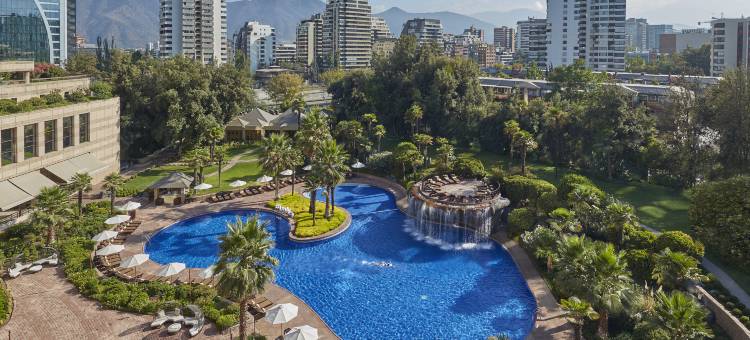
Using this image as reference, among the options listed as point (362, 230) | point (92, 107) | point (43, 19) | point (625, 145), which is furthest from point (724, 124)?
point (43, 19)

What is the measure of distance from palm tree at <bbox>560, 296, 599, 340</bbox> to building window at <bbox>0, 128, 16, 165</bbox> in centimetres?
3795

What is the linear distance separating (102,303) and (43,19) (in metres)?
117

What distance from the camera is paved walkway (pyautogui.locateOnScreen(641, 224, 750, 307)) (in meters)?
24.8

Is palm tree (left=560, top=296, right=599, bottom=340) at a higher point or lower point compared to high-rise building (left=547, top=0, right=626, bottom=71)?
lower

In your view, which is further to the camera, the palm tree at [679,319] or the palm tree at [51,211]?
the palm tree at [51,211]

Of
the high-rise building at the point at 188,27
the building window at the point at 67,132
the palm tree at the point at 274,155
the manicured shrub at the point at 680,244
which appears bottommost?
the manicured shrub at the point at 680,244

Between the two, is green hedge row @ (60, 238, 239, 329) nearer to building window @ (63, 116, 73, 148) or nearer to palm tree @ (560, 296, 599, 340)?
palm tree @ (560, 296, 599, 340)

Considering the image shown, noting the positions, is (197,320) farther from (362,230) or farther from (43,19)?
(43,19)

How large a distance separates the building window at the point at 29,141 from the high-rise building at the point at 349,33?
471 feet

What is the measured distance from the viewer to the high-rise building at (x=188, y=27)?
162250 mm

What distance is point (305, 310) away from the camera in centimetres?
2558

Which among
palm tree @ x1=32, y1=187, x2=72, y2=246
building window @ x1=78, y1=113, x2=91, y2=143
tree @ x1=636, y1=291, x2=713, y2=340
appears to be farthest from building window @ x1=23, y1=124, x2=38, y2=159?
tree @ x1=636, y1=291, x2=713, y2=340

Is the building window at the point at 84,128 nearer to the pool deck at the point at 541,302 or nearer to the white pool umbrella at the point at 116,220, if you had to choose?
the white pool umbrella at the point at 116,220

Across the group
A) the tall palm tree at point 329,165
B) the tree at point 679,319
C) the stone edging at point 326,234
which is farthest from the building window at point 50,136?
the tree at point 679,319
